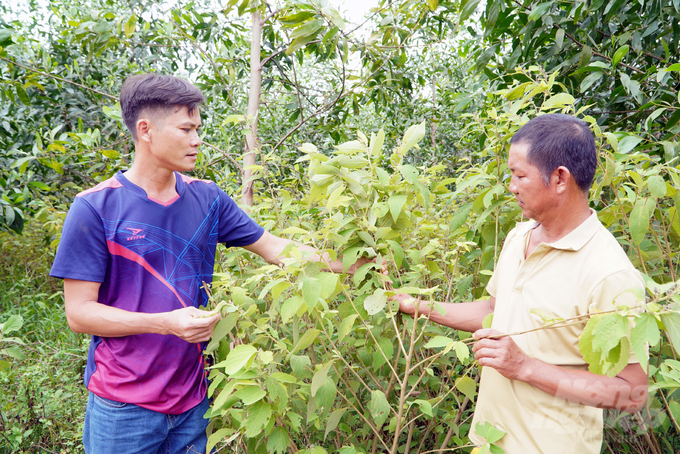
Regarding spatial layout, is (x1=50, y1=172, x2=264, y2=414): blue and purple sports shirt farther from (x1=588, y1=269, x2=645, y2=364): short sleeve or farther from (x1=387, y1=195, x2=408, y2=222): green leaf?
(x1=588, y1=269, x2=645, y2=364): short sleeve

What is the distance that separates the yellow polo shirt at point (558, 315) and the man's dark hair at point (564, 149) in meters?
0.14

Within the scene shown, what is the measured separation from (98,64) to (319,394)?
535 cm

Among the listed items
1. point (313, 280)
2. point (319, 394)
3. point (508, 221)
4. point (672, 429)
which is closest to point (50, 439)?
point (319, 394)

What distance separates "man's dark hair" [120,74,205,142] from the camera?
1758 millimetres

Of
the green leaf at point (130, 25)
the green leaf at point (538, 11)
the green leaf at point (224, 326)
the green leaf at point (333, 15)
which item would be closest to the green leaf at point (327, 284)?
the green leaf at point (224, 326)

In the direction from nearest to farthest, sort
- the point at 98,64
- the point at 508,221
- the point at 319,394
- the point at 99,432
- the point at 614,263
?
the point at 614,263, the point at 319,394, the point at 99,432, the point at 508,221, the point at 98,64

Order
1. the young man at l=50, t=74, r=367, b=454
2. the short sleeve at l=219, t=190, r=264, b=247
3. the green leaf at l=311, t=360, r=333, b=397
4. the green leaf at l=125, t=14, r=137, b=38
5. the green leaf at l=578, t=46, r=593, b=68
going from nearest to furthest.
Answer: the green leaf at l=311, t=360, r=333, b=397
the young man at l=50, t=74, r=367, b=454
the short sleeve at l=219, t=190, r=264, b=247
the green leaf at l=578, t=46, r=593, b=68
the green leaf at l=125, t=14, r=137, b=38

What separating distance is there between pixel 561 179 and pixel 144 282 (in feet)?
4.81

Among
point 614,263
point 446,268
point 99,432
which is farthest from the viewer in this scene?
point 446,268

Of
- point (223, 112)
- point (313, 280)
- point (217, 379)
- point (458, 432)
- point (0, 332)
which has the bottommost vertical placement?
point (458, 432)

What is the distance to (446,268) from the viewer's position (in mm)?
2129

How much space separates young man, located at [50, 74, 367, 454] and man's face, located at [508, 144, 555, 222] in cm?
64

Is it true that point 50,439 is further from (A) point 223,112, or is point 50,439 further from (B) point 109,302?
(A) point 223,112

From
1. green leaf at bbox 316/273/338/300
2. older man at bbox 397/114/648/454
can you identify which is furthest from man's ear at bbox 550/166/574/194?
green leaf at bbox 316/273/338/300
